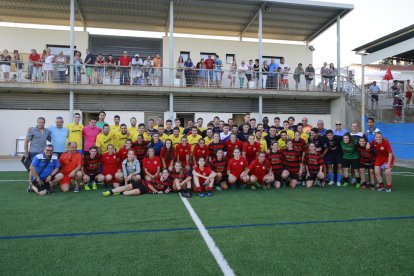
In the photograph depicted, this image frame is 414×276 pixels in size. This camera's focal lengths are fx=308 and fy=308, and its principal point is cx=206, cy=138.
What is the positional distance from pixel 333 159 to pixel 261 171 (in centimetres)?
235

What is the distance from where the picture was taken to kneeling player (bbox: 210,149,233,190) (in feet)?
25.8

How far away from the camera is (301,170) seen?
Answer: 27.9 feet

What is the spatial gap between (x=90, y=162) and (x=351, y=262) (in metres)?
6.58

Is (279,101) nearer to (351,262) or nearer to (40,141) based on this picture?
(40,141)

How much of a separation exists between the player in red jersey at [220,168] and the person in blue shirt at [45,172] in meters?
3.76

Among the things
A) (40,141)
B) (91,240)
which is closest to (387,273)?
(91,240)

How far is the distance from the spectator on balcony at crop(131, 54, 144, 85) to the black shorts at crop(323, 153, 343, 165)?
10.2m

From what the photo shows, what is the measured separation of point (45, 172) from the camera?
286 inches

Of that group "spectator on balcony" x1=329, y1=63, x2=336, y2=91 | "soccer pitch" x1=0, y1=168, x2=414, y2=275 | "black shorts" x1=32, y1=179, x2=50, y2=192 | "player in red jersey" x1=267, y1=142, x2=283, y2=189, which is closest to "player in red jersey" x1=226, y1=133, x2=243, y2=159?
"player in red jersey" x1=267, y1=142, x2=283, y2=189

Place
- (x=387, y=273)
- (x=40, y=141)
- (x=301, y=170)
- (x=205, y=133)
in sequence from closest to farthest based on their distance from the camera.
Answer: (x=387, y=273) → (x=40, y=141) → (x=301, y=170) → (x=205, y=133)

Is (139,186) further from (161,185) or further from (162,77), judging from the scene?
(162,77)

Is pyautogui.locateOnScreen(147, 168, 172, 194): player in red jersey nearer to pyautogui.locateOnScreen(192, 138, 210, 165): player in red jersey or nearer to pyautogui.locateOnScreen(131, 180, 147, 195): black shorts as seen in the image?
pyautogui.locateOnScreen(131, 180, 147, 195): black shorts

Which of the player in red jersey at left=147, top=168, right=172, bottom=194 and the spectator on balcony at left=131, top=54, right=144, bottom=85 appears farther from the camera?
the spectator on balcony at left=131, top=54, right=144, bottom=85

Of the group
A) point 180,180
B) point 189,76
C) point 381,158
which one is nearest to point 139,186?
point 180,180
